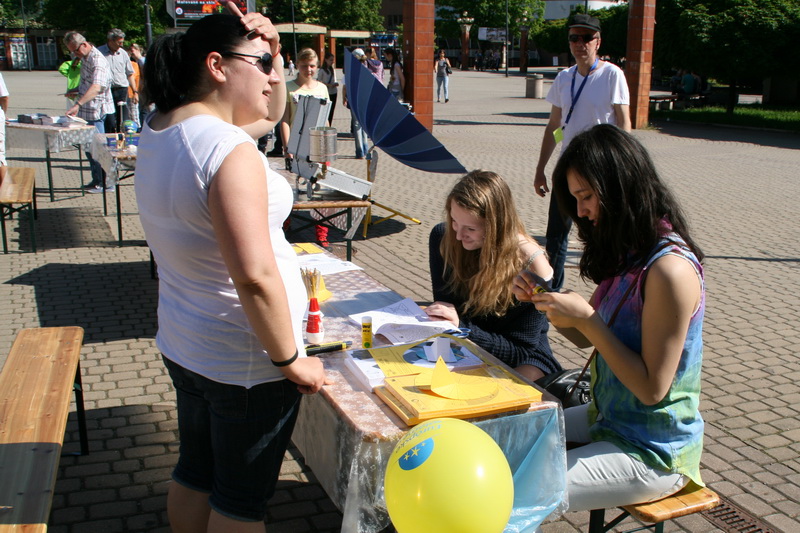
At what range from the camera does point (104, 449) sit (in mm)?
3615

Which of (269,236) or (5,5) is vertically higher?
(5,5)

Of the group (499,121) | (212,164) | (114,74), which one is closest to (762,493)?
(212,164)

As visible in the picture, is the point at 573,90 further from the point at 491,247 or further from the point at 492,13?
the point at 492,13

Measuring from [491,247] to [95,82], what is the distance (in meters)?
8.01

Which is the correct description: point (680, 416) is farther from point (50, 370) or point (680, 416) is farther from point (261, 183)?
Answer: point (50, 370)

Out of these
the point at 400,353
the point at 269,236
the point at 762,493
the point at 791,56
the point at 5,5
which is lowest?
the point at 762,493

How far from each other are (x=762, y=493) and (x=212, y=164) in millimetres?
2875

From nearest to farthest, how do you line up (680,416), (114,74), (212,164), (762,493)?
(212,164) < (680,416) < (762,493) < (114,74)

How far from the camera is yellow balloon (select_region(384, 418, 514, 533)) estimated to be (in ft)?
6.06

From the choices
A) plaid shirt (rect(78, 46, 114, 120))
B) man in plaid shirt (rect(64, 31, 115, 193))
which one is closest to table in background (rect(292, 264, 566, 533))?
man in plaid shirt (rect(64, 31, 115, 193))

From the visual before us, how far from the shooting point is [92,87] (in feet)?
31.4

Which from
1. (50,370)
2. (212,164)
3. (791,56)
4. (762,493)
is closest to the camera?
(212,164)

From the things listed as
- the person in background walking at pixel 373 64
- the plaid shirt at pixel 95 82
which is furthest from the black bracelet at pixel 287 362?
the person in background walking at pixel 373 64

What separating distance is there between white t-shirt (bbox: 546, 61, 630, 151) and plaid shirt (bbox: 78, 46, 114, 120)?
654cm
